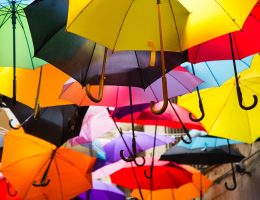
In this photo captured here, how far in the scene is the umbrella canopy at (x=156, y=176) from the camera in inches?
292

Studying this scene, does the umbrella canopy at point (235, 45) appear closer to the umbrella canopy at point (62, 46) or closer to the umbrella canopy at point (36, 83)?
the umbrella canopy at point (62, 46)

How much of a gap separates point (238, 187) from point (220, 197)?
124 centimetres

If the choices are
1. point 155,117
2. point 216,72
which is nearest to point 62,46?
point 216,72

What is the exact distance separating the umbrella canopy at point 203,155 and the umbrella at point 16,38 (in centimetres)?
354

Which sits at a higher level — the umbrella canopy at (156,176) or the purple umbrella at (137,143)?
the purple umbrella at (137,143)

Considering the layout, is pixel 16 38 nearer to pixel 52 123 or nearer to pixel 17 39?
pixel 17 39

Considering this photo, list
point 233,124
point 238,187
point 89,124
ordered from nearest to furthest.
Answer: point 233,124 → point 89,124 → point 238,187

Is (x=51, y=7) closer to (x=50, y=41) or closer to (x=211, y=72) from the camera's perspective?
(x=50, y=41)

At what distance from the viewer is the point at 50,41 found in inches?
155

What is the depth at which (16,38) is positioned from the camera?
4.53m

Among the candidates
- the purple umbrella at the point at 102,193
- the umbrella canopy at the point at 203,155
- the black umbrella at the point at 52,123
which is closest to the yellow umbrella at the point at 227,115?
the black umbrella at the point at 52,123

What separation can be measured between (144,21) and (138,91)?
6.33 feet

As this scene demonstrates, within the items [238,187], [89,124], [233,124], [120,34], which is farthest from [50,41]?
[238,187]

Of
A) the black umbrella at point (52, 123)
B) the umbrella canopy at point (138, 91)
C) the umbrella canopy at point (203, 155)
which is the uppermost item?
the umbrella canopy at point (138, 91)
